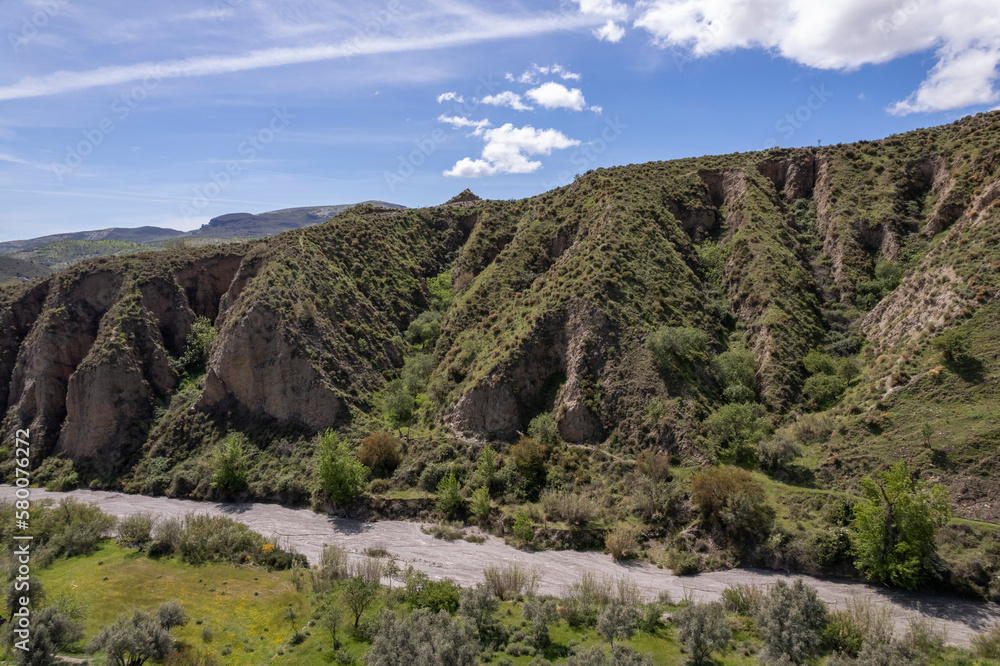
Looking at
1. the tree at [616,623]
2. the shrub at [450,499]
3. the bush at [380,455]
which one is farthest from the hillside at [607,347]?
the tree at [616,623]

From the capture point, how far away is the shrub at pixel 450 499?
45.0m

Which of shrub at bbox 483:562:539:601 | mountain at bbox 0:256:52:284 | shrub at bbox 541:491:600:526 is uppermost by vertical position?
mountain at bbox 0:256:52:284

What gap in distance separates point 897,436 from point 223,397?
68.3m

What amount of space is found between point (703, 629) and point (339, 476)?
111 ft

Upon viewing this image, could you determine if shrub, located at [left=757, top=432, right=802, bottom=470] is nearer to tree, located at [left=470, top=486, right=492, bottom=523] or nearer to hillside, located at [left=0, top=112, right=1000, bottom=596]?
hillside, located at [left=0, top=112, right=1000, bottom=596]

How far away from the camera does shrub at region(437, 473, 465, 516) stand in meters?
45.0

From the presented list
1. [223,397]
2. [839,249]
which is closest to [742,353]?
[839,249]

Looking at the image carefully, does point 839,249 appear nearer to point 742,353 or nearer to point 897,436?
point 742,353

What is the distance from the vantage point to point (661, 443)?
45.2m

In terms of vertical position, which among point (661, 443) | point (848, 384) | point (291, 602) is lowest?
point (291, 602)

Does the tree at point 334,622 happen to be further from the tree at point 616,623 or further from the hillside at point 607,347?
the hillside at point 607,347

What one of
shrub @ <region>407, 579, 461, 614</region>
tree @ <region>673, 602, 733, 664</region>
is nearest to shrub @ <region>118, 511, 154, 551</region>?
shrub @ <region>407, 579, 461, 614</region>

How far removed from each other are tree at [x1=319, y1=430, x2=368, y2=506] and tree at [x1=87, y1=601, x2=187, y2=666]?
19.2m

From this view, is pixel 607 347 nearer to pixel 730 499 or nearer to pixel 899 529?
pixel 730 499
